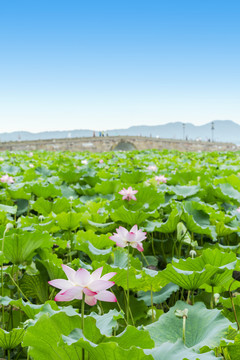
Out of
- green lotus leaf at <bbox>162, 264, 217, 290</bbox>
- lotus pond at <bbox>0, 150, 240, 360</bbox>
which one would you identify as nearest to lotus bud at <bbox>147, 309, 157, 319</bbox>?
lotus pond at <bbox>0, 150, 240, 360</bbox>

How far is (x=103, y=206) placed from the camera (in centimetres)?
217

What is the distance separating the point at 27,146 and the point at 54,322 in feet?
74.1

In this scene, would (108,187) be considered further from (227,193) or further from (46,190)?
(227,193)

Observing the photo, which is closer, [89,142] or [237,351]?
[237,351]

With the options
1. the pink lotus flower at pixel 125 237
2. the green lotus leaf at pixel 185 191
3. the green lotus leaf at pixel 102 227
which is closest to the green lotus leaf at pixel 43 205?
the green lotus leaf at pixel 102 227

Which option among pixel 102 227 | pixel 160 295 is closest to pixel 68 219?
pixel 102 227

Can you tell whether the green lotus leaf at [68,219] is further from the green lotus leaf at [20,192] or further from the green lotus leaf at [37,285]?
the green lotus leaf at [20,192]

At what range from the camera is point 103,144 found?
1003 inches

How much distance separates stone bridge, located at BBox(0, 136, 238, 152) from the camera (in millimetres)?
22391

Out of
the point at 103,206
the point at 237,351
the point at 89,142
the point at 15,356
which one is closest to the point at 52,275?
the point at 15,356

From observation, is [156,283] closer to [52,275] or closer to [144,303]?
[144,303]

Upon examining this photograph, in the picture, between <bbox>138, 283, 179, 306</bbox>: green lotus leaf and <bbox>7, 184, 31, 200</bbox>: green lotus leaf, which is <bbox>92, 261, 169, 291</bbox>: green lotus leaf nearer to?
<bbox>138, 283, 179, 306</bbox>: green lotus leaf

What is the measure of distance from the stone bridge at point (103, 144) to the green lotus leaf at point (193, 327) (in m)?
21.9

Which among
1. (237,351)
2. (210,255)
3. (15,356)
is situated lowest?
(15,356)
